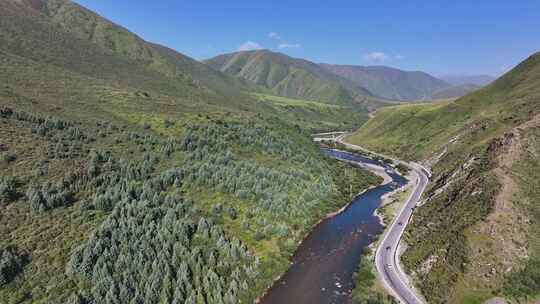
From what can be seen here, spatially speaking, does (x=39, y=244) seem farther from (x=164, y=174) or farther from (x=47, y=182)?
(x=164, y=174)

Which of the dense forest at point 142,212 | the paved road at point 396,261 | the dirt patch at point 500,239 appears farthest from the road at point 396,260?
the dense forest at point 142,212

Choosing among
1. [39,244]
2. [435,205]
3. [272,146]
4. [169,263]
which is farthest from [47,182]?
[435,205]

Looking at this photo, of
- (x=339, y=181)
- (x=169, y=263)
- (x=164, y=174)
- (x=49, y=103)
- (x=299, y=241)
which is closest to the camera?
(x=169, y=263)

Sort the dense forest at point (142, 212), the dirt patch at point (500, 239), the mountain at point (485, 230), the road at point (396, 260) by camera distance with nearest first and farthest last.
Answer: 1. the dense forest at point (142, 212)
2. the mountain at point (485, 230)
3. the dirt patch at point (500, 239)
4. the road at point (396, 260)

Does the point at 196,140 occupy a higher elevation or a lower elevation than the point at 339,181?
higher

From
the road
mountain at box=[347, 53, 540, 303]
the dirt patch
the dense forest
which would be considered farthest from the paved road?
the dense forest

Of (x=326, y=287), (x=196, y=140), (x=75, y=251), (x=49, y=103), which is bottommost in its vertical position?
(x=326, y=287)

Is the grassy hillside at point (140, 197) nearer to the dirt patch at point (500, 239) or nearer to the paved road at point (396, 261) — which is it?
the paved road at point (396, 261)

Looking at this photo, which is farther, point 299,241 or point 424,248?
point 299,241
